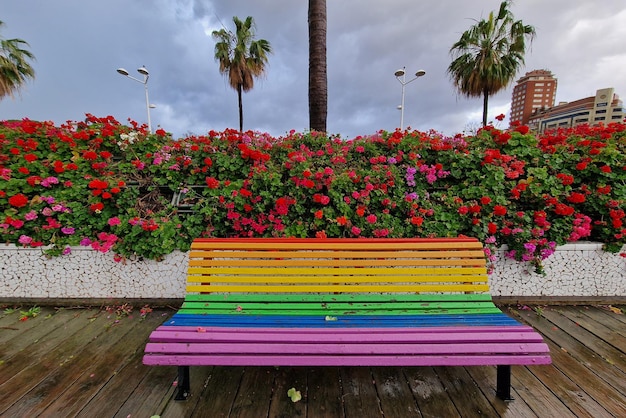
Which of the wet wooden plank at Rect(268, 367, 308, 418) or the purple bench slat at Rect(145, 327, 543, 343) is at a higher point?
the purple bench slat at Rect(145, 327, 543, 343)

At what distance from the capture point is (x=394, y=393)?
5.25ft

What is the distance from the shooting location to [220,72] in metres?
15.7

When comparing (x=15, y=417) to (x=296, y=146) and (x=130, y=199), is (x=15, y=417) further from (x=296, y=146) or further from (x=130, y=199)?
(x=296, y=146)

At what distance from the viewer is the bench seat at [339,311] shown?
1372 mm

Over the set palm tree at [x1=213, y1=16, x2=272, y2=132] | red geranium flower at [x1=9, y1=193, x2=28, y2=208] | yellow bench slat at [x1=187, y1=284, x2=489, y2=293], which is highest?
palm tree at [x1=213, y1=16, x2=272, y2=132]

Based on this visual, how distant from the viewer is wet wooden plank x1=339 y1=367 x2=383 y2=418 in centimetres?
148

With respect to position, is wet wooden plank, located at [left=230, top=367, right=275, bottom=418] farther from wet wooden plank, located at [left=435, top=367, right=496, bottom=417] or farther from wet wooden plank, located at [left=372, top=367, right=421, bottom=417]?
Answer: wet wooden plank, located at [left=435, top=367, right=496, bottom=417]

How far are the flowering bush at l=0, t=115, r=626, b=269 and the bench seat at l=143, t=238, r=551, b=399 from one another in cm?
64

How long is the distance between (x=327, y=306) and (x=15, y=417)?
1.78 meters

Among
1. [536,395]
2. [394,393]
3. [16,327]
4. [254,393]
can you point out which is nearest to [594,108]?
[536,395]

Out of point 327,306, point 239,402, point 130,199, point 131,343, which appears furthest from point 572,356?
point 130,199

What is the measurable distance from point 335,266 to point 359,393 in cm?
76

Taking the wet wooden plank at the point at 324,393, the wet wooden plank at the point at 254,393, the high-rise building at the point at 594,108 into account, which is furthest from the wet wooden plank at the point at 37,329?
the high-rise building at the point at 594,108

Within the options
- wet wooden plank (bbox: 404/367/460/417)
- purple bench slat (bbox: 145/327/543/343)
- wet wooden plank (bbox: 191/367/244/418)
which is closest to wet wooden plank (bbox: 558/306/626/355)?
purple bench slat (bbox: 145/327/543/343)
